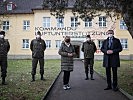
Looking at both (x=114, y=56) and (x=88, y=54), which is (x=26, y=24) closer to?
(x=88, y=54)

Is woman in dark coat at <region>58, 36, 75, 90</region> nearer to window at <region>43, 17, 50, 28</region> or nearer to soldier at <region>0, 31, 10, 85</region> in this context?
soldier at <region>0, 31, 10, 85</region>

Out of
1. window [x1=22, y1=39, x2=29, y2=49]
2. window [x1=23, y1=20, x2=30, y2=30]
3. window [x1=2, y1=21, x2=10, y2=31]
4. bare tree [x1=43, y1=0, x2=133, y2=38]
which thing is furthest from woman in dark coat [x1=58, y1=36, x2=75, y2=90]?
window [x1=2, y1=21, x2=10, y2=31]

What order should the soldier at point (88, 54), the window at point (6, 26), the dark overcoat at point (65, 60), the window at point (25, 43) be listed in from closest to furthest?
the dark overcoat at point (65, 60) < the soldier at point (88, 54) < the window at point (25, 43) < the window at point (6, 26)

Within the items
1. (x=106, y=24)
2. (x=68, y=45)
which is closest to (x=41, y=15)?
(x=106, y=24)

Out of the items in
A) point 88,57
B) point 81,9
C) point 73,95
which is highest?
point 81,9

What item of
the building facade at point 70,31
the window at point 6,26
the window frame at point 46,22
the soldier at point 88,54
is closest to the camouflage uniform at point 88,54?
the soldier at point 88,54

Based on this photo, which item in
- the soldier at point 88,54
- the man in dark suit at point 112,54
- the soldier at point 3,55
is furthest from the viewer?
the soldier at point 88,54

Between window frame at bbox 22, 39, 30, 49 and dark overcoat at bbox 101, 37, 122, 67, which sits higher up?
window frame at bbox 22, 39, 30, 49

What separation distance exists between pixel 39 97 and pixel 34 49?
5400mm

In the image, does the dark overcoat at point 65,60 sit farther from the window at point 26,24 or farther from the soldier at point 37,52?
the window at point 26,24

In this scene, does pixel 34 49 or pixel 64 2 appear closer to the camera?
pixel 34 49

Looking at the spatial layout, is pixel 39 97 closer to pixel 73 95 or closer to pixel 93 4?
pixel 73 95

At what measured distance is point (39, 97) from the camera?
11.4 m

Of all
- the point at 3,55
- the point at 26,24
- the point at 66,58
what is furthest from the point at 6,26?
the point at 66,58
